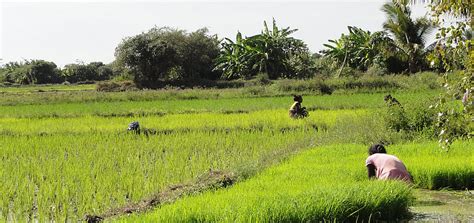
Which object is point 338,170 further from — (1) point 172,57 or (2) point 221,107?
(1) point 172,57

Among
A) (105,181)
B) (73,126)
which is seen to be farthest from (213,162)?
(73,126)

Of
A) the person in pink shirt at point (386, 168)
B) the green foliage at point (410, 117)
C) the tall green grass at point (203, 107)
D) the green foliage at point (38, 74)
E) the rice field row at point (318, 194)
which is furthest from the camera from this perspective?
the green foliage at point (38, 74)

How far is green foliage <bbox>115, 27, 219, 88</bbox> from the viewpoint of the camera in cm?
3033

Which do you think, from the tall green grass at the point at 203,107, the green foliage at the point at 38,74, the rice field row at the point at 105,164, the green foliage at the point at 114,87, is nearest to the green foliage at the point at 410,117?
the rice field row at the point at 105,164

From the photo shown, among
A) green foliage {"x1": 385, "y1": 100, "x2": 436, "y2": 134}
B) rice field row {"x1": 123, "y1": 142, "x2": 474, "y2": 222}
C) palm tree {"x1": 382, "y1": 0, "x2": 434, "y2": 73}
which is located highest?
palm tree {"x1": 382, "y1": 0, "x2": 434, "y2": 73}

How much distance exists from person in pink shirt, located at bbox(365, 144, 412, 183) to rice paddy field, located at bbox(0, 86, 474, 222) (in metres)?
0.23

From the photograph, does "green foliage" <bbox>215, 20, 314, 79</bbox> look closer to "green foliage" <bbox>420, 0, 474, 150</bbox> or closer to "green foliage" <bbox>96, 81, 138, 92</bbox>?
"green foliage" <bbox>96, 81, 138, 92</bbox>

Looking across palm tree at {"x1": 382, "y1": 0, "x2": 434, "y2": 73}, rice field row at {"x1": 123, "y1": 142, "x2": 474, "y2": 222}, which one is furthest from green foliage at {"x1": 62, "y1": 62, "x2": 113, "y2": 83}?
rice field row at {"x1": 123, "y1": 142, "x2": 474, "y2": 222}

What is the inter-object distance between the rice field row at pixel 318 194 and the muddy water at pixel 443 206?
186 mm

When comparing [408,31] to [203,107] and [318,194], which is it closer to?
[203,107]

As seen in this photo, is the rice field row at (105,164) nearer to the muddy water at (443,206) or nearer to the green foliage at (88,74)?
the muddy water at (443,206)

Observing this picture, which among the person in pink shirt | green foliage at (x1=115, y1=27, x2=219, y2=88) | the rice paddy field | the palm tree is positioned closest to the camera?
the rice paddy field

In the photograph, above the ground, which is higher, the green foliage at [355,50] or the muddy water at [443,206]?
the green foliage at [355,50]

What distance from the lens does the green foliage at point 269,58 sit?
99.0ft
